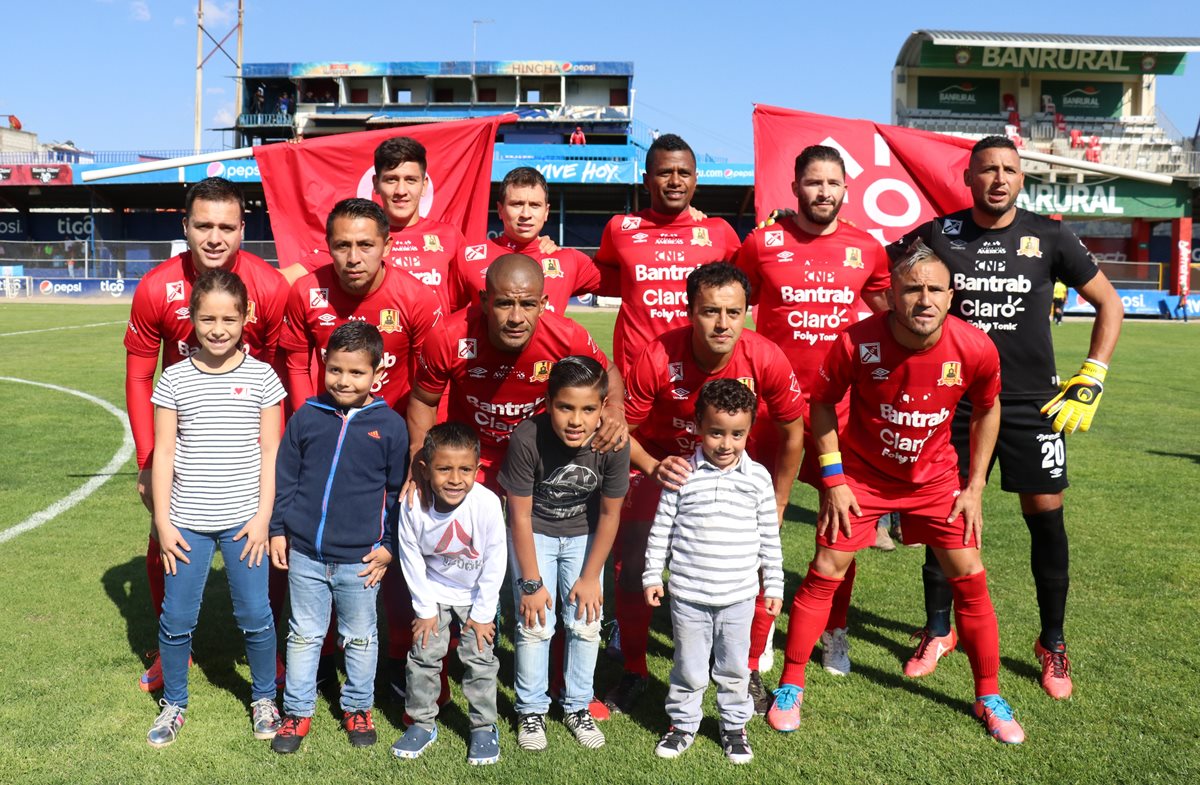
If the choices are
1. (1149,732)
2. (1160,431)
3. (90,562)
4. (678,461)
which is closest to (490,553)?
(678,461)

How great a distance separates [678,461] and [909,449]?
1029 millimetres

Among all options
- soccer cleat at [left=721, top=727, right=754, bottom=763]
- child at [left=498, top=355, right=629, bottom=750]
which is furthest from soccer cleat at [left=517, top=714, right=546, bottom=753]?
soccer cleat at [left=721, top=727, right=754, bottom=763]

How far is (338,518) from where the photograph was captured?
3662 millimetres

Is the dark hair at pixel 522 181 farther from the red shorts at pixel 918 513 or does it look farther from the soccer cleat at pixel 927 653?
the soccer cleat at pixel 927 653

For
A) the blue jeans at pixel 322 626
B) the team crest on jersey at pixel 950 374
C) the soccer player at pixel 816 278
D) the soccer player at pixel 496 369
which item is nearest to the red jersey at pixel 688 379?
the soccer player at pixel 496 369

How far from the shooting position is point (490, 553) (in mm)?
3689

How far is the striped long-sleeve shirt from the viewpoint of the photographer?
3.65 m

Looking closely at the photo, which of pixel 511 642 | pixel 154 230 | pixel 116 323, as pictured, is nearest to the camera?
pixel 511 642

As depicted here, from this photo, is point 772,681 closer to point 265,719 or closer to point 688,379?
point 688,379

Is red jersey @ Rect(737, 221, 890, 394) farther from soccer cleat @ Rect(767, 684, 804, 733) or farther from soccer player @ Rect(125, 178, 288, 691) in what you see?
soccer player @ Rect(125, 178, 288, 691)

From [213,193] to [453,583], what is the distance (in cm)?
195

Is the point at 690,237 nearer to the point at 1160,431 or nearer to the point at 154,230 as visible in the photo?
the point at 1160,431

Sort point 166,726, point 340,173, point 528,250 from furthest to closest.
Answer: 1. point 340,173
2. point 528,250
3. point 166,726

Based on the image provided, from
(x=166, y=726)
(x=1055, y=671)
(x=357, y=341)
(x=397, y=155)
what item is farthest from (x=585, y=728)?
(x=397, y=155)
